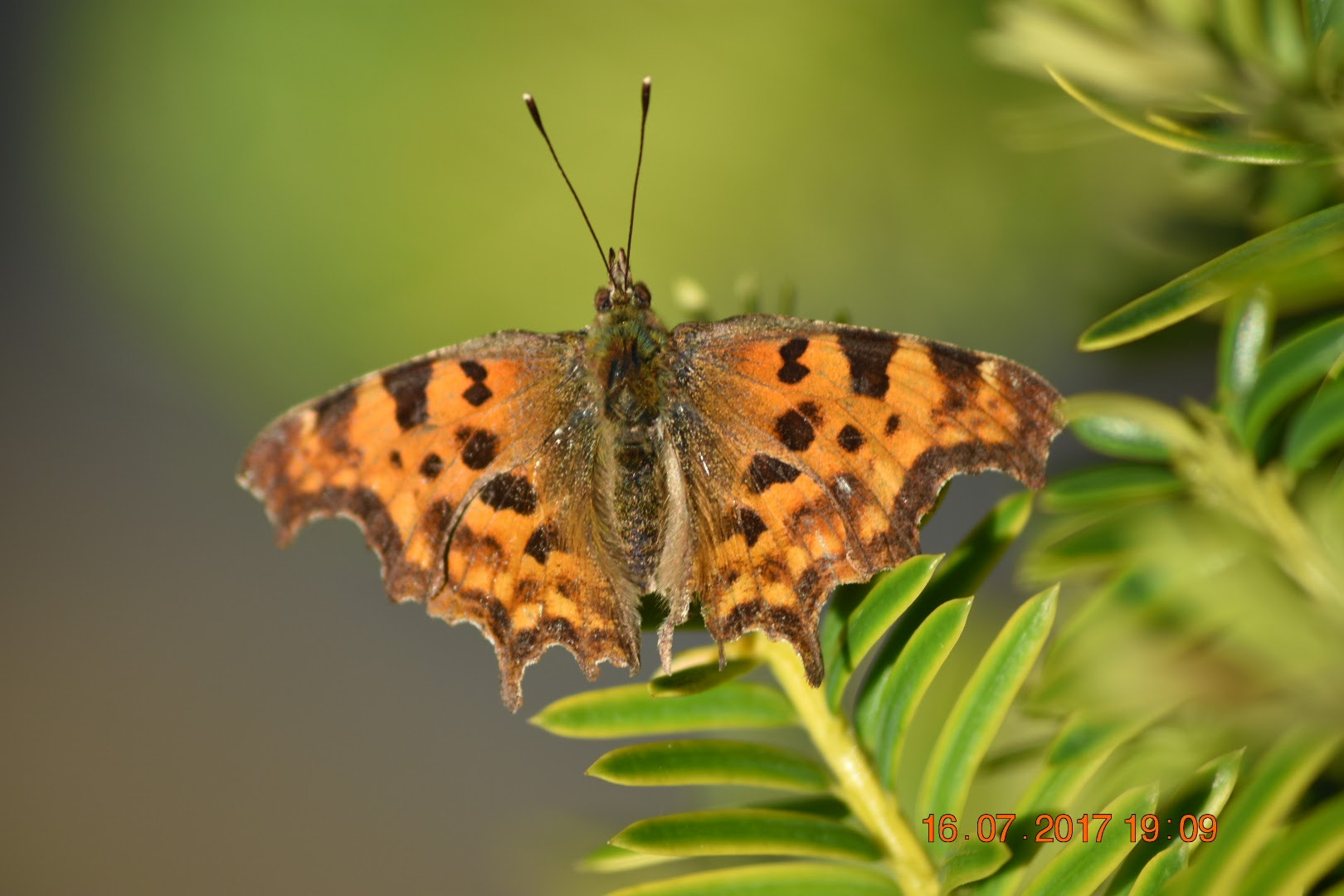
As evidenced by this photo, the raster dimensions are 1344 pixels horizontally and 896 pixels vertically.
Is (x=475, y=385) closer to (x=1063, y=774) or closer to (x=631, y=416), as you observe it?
(x=631, y=416)

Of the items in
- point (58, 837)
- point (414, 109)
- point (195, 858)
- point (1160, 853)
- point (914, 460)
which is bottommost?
point (1160, 853)

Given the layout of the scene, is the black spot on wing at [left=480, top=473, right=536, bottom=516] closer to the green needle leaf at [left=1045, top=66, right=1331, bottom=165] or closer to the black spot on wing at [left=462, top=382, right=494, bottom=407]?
the black spot on wing at [left=462, top=382, right=494, bottom=407]

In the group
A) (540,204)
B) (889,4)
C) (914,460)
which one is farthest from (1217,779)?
(540,204)

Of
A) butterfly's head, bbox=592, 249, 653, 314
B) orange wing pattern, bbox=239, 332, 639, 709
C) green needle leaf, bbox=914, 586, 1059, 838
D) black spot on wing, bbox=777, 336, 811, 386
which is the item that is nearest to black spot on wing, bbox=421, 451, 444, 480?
orange wing pattern, bbox=239, 332, 639, 709

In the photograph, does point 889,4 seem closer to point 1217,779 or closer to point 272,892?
point 1217,779

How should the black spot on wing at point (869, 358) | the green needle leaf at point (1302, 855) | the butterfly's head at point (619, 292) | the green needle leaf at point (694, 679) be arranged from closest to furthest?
the green needle leaf at point (1302, 855) < the green needle leaf at point (694, 679) < the black spot on wing at point (869, 358) < the butterfly's head at point (619, 292)

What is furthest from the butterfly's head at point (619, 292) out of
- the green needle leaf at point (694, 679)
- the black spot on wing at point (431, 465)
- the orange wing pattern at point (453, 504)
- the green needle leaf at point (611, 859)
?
the green needle leaf at point (611, 859)

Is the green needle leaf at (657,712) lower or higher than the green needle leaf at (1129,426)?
lower

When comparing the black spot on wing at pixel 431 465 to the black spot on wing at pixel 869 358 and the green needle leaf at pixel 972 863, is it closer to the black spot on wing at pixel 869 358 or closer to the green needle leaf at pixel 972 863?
the black spot on wing at pixel 869 358
